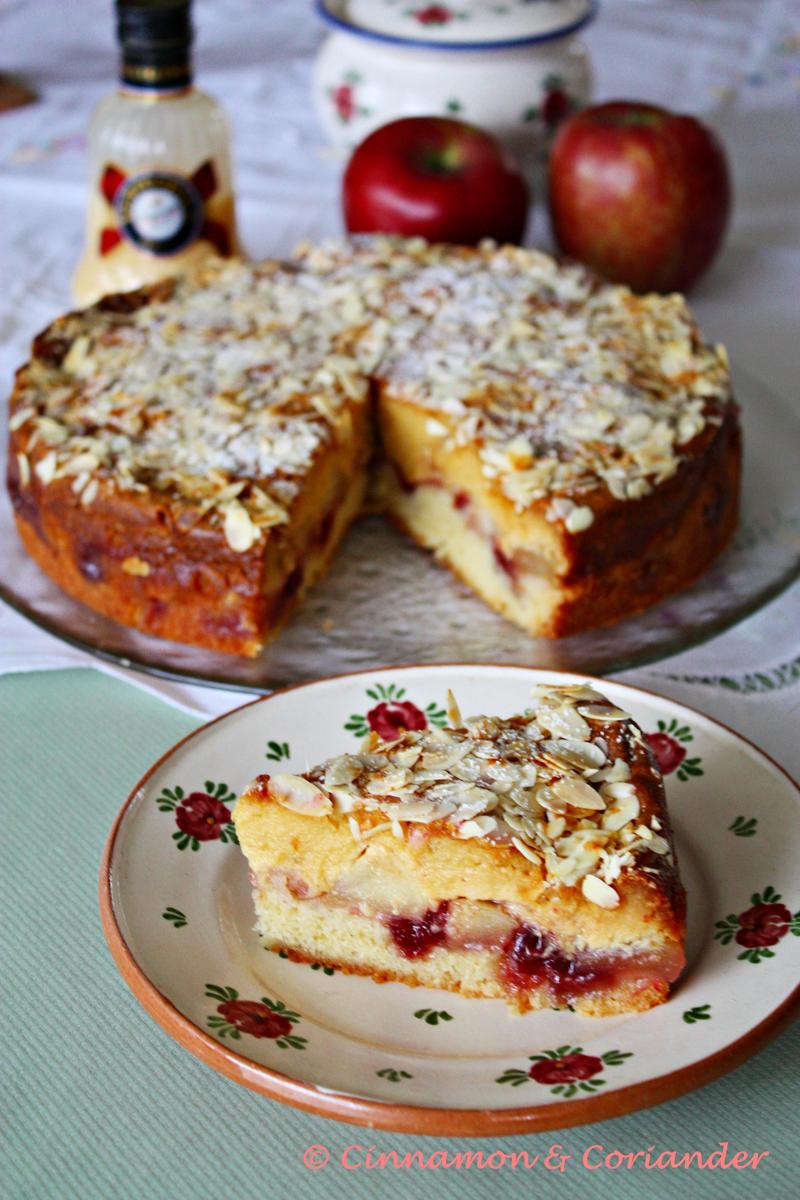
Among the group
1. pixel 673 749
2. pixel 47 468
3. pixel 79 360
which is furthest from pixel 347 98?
pixel 673 749

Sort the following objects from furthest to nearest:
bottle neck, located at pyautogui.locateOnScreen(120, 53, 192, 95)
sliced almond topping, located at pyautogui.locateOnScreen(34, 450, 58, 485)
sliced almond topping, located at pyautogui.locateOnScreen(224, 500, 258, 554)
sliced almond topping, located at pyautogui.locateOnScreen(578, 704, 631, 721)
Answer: bottle neck, located at pyautogui.locateOnScreen(120, 53, 192, 95), sliced almond topping, located at pyautogui.locateOnScreen(34, 450, 58, 485), sliced almond topping, located at pyautogui.locateOnScreen(224, 500, 258, 554), sliced almond topping, located at pyautogui.locateOnScreen(578, 704, 631, 721)

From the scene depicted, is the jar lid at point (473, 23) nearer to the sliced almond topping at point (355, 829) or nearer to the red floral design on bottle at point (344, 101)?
the red floral design on bottle at point (344, 101)

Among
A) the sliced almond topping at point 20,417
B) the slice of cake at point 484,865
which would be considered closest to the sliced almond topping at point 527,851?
the slice of cake at point 484,865

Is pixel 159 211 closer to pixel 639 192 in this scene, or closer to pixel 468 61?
pixel 468 61

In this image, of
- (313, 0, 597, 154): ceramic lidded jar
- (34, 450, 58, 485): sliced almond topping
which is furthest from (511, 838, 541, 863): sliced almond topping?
(313, 0, 597, 154): ceramic lidded jar

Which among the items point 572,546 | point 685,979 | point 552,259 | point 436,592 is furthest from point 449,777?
point 552,259

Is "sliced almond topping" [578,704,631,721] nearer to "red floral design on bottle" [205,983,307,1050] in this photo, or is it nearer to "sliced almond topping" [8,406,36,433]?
"red floral design on bottle" [205,983,307,1050]

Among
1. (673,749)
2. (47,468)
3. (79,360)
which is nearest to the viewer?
(673,749)
